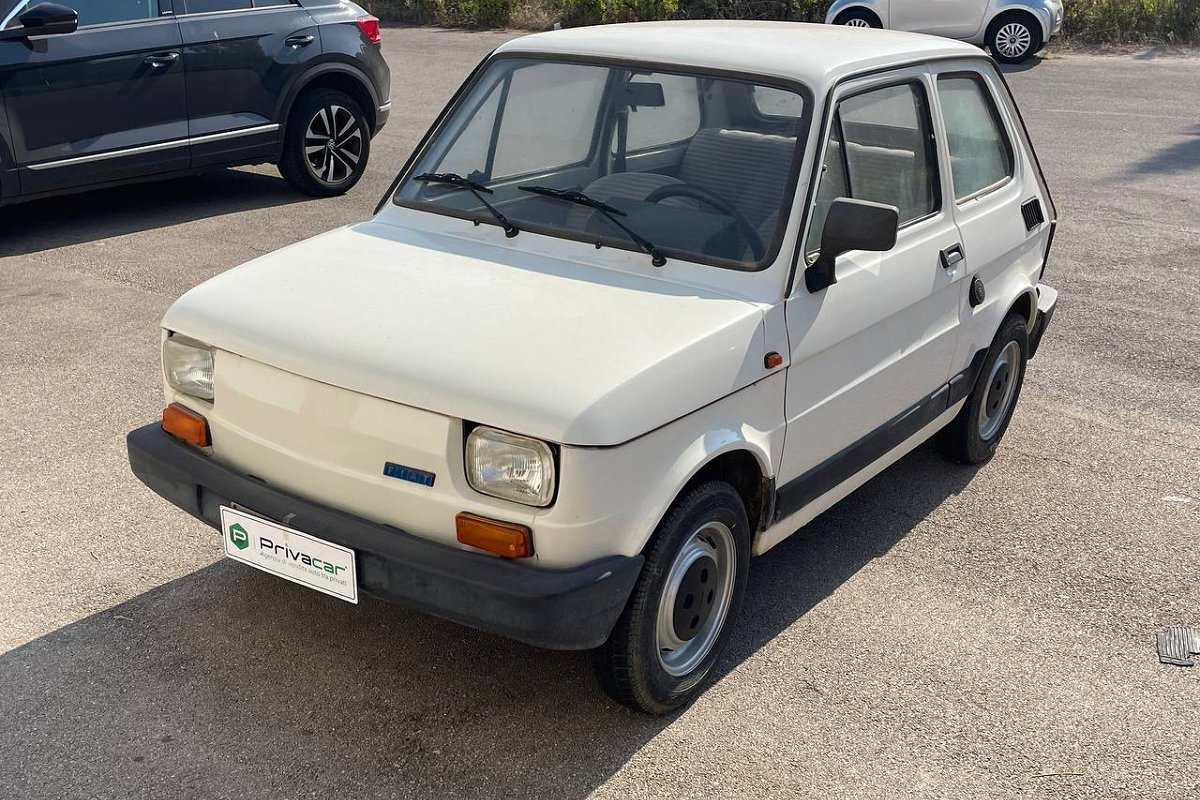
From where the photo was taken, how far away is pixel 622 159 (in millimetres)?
4289

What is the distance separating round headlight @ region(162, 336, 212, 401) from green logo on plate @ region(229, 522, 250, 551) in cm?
41

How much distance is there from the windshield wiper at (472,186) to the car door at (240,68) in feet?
15.9

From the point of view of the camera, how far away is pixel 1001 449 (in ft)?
18.7

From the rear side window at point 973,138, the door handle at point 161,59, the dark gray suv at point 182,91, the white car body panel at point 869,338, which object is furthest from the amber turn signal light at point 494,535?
the door handle at point 161,59

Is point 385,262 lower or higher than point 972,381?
higher

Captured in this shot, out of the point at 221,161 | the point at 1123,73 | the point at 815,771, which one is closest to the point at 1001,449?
the point at 815,771

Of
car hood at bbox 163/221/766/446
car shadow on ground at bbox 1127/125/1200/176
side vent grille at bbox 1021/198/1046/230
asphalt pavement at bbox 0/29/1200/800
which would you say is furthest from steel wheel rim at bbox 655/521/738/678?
car shadow on ground at bbox 1127/125/1200/176

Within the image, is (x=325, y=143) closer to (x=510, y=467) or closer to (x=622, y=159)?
(x=622, y=159)

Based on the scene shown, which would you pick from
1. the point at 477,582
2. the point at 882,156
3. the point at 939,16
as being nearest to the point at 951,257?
the point at 882,156

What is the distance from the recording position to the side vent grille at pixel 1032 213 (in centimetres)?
529

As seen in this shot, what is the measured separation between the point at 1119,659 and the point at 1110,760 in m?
0.59

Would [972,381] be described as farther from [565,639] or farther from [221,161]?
[221,161]

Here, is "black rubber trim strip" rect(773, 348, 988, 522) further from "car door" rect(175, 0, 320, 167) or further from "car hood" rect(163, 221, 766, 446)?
"car door" rect(175, 0, 320, 167)

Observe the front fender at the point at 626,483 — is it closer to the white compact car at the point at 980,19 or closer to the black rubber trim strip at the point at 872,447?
the black rubber trim strip at the point at 872,447
